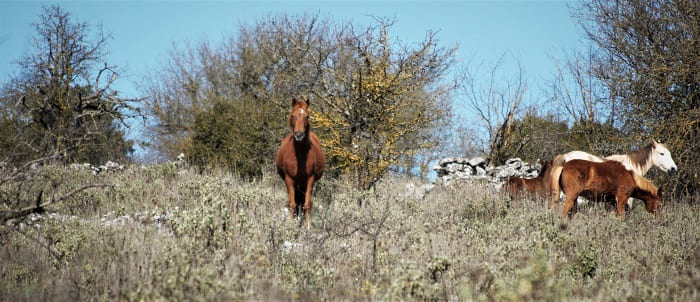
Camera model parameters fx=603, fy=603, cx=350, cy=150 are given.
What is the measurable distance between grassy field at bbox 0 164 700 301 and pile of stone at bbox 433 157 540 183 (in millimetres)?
7331

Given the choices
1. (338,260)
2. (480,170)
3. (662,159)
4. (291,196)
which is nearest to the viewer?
(338,260)

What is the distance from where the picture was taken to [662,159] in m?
12.3

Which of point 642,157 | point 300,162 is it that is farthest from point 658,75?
point 300,162

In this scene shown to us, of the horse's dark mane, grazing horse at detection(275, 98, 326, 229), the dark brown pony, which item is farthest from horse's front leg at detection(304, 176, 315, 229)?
the horse's dark mane

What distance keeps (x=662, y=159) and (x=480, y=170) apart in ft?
21.9

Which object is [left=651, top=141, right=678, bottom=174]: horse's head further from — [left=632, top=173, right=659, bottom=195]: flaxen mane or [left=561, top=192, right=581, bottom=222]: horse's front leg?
[left=561, top=192, right=581, bottom=222]: horse's front leg

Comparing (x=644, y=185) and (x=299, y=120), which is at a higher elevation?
(x=299, y=120)

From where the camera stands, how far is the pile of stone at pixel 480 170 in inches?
678

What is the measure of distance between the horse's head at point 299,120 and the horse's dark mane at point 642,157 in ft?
24.0

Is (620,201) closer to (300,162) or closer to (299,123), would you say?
(300,162)

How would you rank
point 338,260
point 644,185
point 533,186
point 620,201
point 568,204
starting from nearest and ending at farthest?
point 338,260 < point 568,204 < point 620,201 < point 644,185 < point 533,186

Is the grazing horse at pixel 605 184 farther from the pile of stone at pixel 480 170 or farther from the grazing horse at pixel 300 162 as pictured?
the pile of stone at pixel 480 170

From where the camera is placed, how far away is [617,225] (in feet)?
29.8

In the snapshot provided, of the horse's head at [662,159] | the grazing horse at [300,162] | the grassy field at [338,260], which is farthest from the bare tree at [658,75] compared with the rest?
the grazing horse at [300,162]
